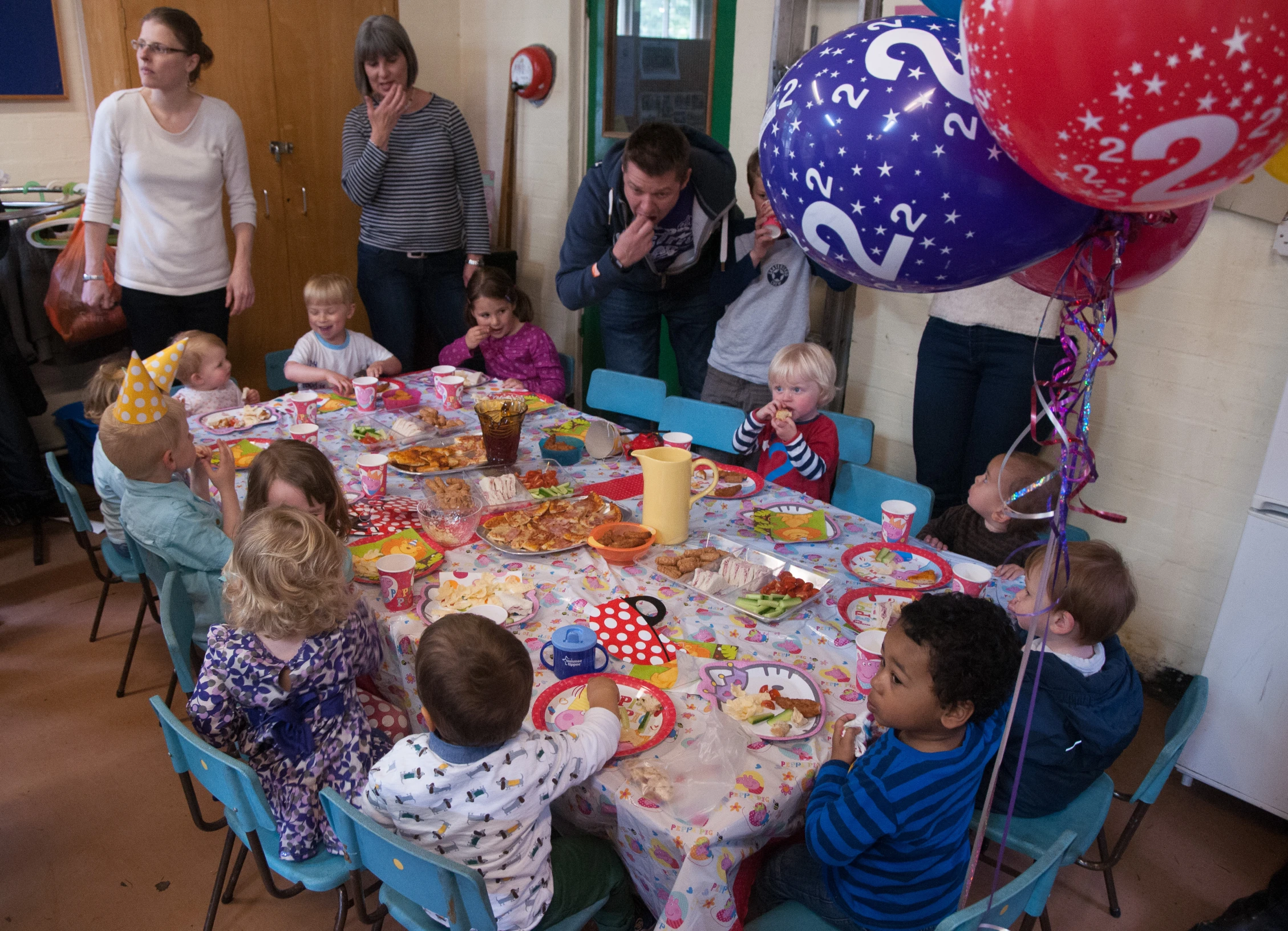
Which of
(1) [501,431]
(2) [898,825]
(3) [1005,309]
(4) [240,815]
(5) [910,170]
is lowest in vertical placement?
(4) [240,815]

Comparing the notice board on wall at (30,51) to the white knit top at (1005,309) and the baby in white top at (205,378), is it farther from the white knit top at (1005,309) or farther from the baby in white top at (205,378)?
the white knit top at (1005,309)

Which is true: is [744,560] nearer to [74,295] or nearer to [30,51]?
[74,295]

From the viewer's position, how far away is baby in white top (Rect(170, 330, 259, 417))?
118 inches

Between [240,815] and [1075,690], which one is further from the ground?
[1075,690]

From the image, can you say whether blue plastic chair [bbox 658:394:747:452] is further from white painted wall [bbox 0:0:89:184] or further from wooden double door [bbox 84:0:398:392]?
white painted wall [bbox 0:0:89:184]

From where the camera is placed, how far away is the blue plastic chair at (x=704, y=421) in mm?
3014

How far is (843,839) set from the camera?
4.65ft

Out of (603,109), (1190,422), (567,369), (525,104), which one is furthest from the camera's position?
(525,104)

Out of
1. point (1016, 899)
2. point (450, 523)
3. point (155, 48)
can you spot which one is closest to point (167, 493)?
point (450, 523)

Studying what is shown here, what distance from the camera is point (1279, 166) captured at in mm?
1467

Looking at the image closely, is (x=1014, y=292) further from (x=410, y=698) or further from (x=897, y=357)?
(x=410, y=698)

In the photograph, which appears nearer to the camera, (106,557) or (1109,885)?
(1109,885)

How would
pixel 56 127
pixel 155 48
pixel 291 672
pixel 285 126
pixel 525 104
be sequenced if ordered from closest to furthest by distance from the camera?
1. pixel 291 672
2. pixel 155 48
3. pixel 56 127
4. pixel 285 126
5. pixel 525 104

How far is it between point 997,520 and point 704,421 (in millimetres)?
1003
